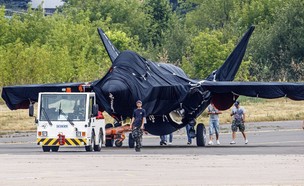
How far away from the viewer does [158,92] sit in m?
37.7

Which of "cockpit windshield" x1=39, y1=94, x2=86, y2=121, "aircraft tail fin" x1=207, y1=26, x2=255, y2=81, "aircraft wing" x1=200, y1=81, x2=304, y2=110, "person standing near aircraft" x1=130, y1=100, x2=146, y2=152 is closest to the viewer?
"person standing near aircraft" x1=130, y1=100, x2=146, y2=152

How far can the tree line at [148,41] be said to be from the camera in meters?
71.1

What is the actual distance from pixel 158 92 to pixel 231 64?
7.54 metres

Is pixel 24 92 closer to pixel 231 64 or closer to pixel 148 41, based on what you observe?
pixel 231 64

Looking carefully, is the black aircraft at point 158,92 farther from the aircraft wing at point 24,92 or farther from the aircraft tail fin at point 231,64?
the aircraft tail fin at point 231,64

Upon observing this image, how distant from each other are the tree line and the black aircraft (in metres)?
26.9

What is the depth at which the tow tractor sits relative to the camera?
35.3 m

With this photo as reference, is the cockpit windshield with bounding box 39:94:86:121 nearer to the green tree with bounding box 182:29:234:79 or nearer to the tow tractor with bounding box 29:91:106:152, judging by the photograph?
the tow tractor with bounding box 29:91:106:152

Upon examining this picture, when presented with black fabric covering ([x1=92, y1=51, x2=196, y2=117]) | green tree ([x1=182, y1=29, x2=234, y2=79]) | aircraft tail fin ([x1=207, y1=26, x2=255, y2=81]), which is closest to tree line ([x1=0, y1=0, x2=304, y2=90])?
green tree ([x1=182, y1=29, x2=234, y2=79])

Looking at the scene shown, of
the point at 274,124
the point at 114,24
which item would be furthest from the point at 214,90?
the point at 114,24
